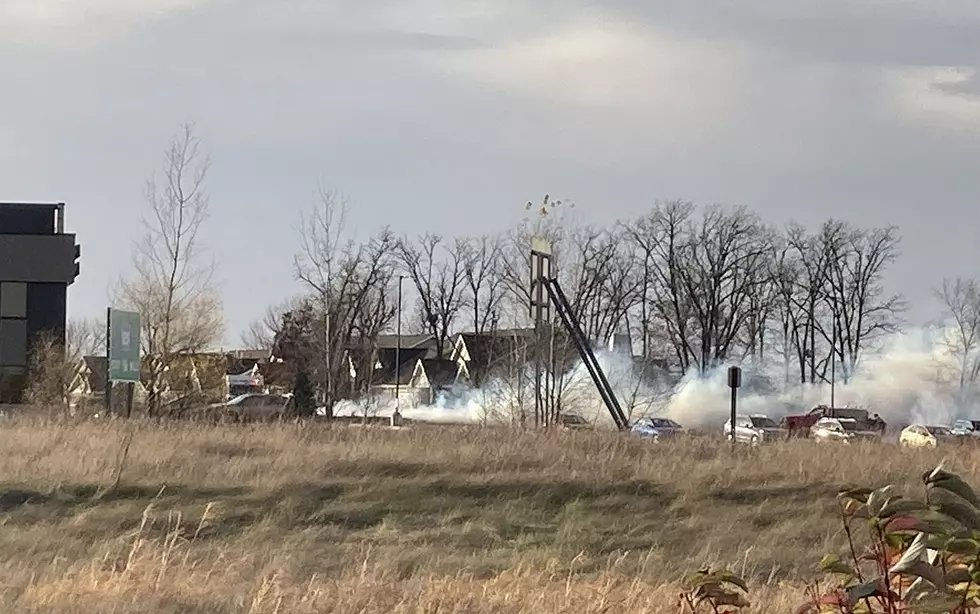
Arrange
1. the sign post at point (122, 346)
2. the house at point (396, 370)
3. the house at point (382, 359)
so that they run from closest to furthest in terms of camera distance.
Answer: the sign post at point (122, 346)
the house at point (382, 359)
the house at point (396, 370)

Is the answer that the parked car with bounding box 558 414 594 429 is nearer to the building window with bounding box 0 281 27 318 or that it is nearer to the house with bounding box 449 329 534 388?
the house with bounding box 449 329 534 388

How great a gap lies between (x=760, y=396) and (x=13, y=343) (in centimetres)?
3419

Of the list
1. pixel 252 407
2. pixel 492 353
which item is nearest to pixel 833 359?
pixel 492 353

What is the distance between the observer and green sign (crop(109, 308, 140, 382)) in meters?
22.6

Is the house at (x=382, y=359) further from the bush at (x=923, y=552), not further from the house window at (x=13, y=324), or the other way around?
the bush at (x=923, y=552)

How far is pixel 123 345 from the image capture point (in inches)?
915

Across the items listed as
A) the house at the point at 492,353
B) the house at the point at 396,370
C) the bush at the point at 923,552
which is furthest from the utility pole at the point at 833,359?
the bush at the point at 923,552

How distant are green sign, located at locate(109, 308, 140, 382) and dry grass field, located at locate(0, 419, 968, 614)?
320 centimetres

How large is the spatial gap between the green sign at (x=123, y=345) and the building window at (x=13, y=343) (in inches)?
1328

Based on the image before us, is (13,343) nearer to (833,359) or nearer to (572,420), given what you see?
(572,420)

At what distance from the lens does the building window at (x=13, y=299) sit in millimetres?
56688

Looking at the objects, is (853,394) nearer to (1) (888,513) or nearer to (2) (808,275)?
(2) (808,275)

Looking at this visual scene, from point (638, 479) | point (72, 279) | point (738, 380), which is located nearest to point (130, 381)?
point (638, 479)

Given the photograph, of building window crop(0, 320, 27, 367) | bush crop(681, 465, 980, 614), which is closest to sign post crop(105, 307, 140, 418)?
bush crop(681, 465, 980, 614)
